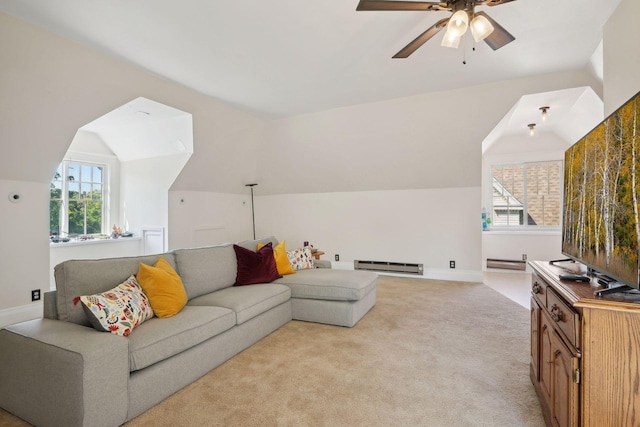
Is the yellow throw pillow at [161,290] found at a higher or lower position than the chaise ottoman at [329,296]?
higher

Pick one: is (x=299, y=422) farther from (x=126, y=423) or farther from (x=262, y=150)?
(x=262, y=150)

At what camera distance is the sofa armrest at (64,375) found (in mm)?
1593

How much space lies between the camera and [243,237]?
21.8 feet

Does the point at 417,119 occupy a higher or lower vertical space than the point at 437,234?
higher

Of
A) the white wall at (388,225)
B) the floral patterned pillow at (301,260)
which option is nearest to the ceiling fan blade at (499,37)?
the floral patterned pillow at (301,260)

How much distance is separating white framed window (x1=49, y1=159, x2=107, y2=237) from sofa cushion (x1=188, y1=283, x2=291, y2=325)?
3395 mm

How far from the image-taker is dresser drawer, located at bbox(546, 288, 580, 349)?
1.27 m

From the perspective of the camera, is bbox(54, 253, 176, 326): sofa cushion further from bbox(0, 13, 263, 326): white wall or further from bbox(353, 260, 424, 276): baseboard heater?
bbox(353, 260, 424, 276): baseboard heater

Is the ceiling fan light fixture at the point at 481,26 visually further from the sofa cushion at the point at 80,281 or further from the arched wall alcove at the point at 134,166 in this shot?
the arched wall alcove at the point at 134,166

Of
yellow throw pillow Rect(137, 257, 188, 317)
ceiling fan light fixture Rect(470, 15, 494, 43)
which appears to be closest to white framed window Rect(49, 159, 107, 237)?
yellow throw pillow Rect(137, 257, 188, 317)

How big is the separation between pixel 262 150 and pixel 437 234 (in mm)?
3405

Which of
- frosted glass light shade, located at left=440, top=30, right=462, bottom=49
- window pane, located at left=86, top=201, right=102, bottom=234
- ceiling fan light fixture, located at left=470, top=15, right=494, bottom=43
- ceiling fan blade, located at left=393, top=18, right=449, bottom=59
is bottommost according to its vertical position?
window pane, located at left=86, top=201, right=102, bottom=234

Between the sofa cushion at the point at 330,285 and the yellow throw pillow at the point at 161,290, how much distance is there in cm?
123

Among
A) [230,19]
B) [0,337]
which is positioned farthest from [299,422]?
[230,19]
